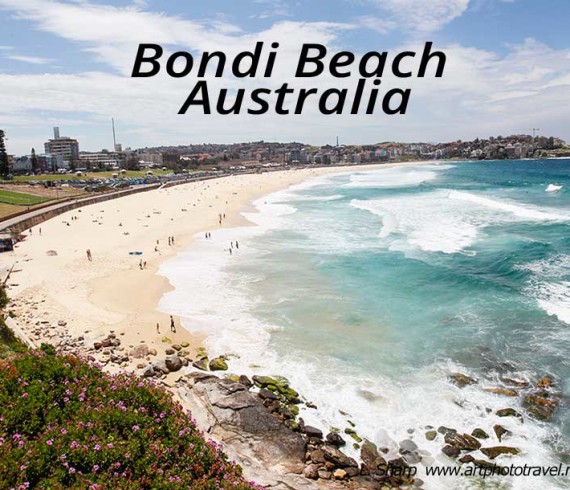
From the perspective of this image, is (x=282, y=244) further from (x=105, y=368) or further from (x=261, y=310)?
(x=105, y=368)

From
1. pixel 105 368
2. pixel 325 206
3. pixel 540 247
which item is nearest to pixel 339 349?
pixel 105 368

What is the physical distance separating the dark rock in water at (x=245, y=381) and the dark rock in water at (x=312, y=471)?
3.58m

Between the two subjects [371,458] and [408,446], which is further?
[408,446]

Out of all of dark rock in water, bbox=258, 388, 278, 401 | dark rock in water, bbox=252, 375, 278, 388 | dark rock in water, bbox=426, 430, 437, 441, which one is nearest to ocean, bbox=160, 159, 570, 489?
dark rock in water, bbox=426, 430, 437, 441

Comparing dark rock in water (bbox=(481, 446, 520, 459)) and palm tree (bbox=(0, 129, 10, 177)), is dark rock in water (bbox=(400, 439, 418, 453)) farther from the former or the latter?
palm tree (bbox=(0, 129, 10, 177))

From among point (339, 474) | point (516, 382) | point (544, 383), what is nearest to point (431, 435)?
point (339, 474)

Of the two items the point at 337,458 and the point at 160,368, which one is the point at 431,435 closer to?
the point at 337,458

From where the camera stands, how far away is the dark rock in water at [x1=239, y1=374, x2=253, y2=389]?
13.7 meters

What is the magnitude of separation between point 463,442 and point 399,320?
24.4ft

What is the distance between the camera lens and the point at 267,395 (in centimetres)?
1304

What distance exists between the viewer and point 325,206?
54750 millimetres

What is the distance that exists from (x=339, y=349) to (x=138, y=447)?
9.21m

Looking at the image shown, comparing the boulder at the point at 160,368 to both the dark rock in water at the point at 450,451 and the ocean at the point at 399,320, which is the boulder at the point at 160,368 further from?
the dark rock in water at the point at 450,451

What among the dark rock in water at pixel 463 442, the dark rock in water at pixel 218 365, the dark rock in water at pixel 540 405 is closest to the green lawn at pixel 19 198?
the dark rock in water at pixel 218 365
